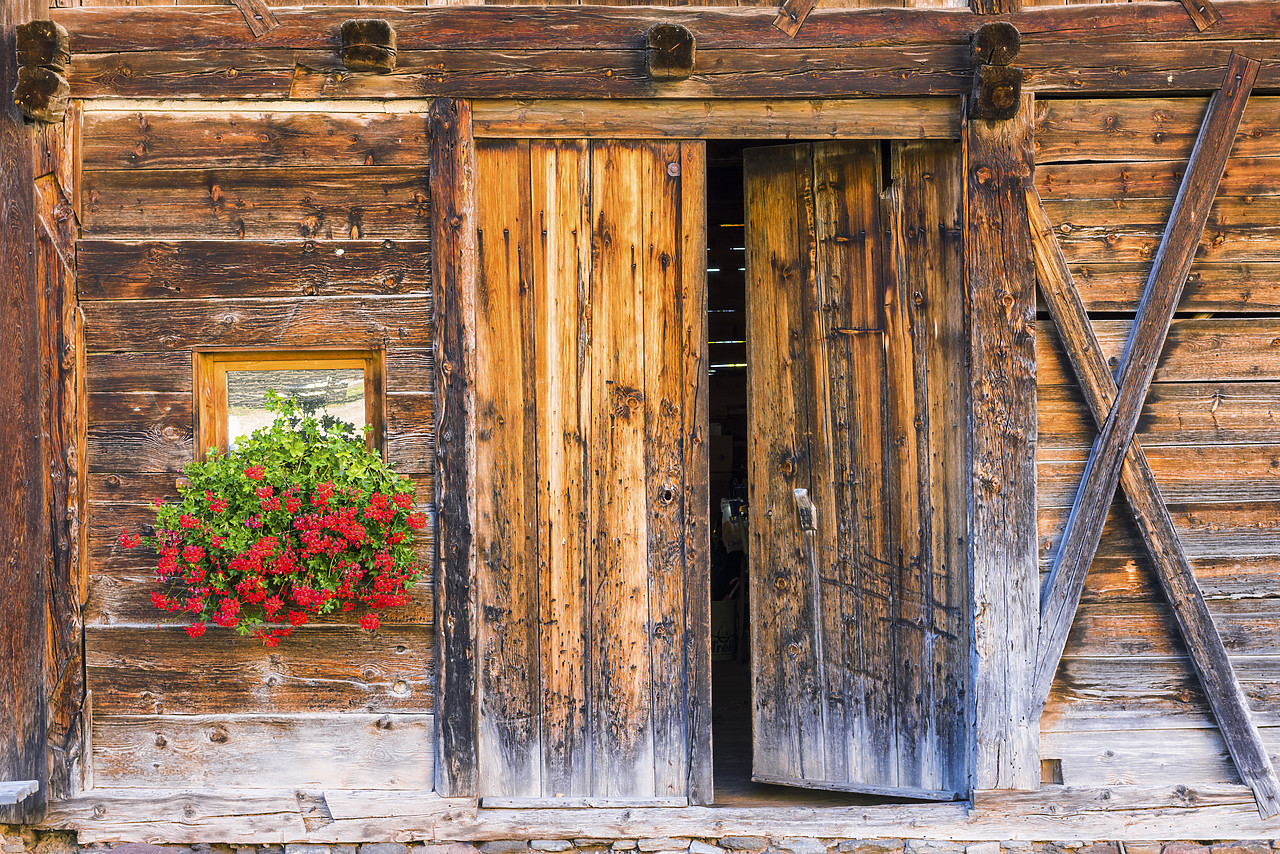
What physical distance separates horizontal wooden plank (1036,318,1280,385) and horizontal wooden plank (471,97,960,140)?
959 mm

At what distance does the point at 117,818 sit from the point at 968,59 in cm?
447

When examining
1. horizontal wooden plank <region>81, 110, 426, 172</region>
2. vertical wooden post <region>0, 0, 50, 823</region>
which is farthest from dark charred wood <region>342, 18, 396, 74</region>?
vertical wooden post <region>0, 0, 50, 823</region>

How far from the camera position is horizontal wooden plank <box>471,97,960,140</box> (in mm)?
3342

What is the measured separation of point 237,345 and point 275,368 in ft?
0.54

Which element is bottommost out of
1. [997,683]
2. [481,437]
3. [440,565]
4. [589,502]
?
[997,683]

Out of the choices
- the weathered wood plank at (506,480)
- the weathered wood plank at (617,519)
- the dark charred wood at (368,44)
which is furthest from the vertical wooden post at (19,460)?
the weathered wood plank at (617,519)

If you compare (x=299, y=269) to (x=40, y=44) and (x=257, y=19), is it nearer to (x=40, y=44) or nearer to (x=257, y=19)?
(x=257, y=19)

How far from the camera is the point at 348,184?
10.9 ft

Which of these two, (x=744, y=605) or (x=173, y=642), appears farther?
(x=744, y=605)

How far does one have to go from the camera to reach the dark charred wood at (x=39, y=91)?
317 centimetres

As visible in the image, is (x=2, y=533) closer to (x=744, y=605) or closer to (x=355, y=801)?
(x=355, y=801)

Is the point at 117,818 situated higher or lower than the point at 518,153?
lower

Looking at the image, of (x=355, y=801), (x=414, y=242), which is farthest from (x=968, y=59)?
(x=355, y=801)

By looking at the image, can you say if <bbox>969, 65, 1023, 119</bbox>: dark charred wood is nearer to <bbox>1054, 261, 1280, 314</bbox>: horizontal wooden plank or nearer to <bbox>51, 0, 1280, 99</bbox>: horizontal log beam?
<bbox>51, 0, 1280, 99</bbox>: horizontal log beam
